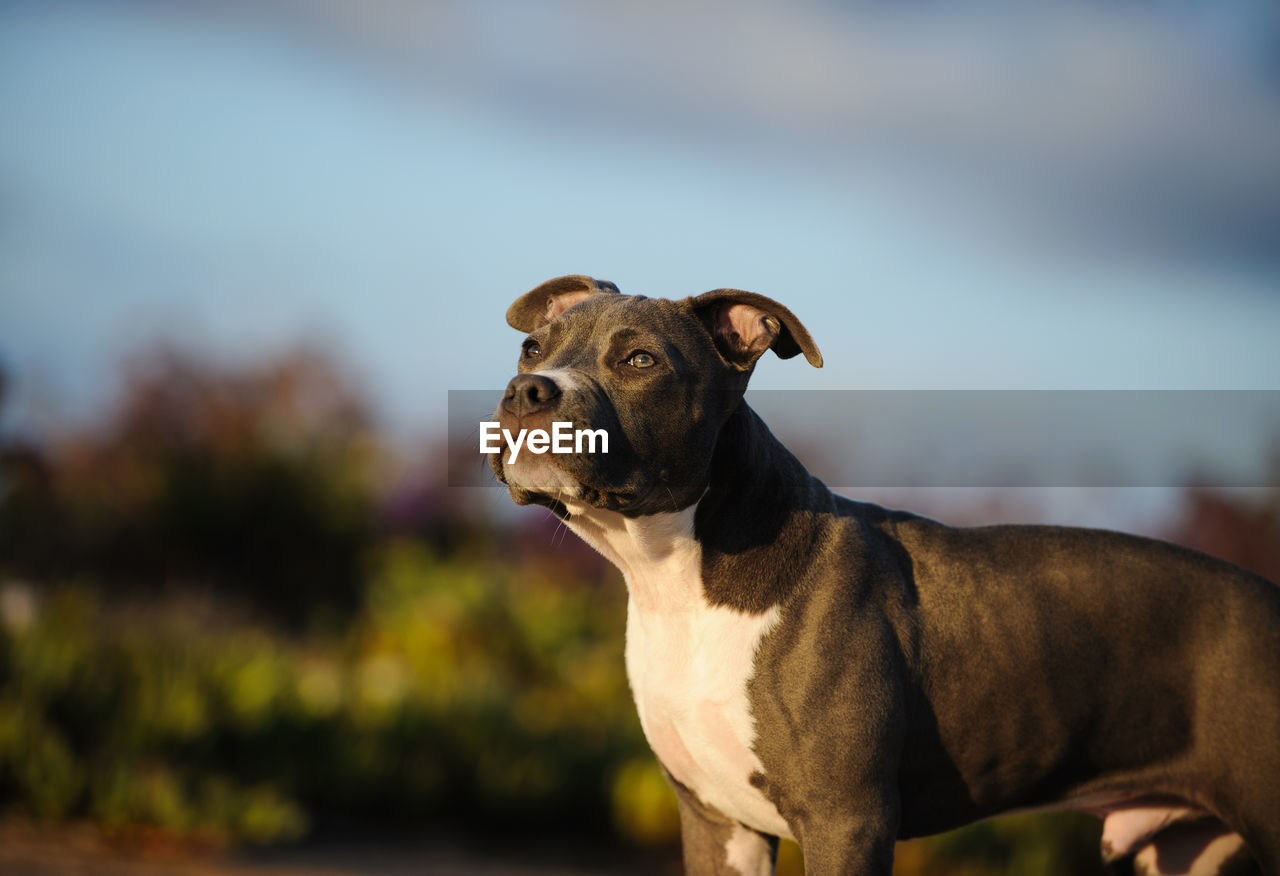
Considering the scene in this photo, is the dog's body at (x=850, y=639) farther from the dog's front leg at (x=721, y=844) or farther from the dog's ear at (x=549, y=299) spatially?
the dog's ear at (x=549, y=299)

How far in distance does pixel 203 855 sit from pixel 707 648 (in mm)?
4078

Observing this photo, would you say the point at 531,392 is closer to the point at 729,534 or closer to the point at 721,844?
the point at 729,534

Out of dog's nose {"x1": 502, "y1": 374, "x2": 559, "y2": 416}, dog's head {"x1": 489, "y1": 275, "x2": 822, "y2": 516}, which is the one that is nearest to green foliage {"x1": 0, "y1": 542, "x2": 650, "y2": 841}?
dog's head {"x1": 489, "y1": 275, "x2": 822, "y2": 516}

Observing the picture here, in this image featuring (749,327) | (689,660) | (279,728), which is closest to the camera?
(689,660)

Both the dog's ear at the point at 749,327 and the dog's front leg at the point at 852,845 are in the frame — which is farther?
the dog's ear at the point at 749,327

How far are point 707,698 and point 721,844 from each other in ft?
2.37

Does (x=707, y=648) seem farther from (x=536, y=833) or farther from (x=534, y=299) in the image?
(x=536, y=833)

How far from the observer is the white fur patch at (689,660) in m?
3.42

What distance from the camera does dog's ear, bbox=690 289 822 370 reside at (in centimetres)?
354

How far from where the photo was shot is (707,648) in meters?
3.46

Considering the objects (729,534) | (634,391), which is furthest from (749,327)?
(729,534)

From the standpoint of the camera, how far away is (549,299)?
423cm

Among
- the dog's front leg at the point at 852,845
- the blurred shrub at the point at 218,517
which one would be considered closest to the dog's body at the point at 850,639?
the dog's front leg at the point at 852,845

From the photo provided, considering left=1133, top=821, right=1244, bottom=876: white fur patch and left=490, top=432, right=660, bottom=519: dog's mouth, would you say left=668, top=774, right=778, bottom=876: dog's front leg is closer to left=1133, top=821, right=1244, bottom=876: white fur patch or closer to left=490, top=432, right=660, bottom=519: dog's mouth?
left=490, top=432, right=660, bottom=519: dog's mouth
